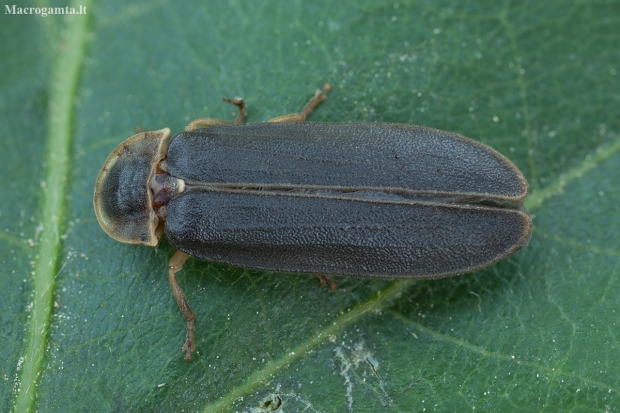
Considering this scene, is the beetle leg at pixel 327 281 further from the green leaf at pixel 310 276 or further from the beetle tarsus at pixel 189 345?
the beetle tarsus at pixel 189 345

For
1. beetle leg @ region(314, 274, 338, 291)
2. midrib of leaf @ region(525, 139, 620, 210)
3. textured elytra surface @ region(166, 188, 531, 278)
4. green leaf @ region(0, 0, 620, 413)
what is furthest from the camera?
midrib of leaf @ region(525, 139, 620, 210)

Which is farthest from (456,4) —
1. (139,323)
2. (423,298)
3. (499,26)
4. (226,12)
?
(139,323)

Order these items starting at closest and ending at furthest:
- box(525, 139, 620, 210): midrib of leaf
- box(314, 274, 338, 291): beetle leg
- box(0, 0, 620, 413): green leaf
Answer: box(0, 0, 620, 413): green leaf < box(314, 274, 338, 291): beetle leg < box(525, 139, 620, 210): midrib of leaf

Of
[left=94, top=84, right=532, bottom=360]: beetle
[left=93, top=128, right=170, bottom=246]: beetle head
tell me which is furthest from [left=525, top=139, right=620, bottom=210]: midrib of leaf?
[left=93, top=128, right=170, bottom=246]: beetle head

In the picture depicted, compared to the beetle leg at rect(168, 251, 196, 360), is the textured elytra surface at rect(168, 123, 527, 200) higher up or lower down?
higher up

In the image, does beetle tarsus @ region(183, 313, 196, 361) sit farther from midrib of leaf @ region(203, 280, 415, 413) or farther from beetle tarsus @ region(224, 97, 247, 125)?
beetle tarsus @ region(224, 97, 247, 125)

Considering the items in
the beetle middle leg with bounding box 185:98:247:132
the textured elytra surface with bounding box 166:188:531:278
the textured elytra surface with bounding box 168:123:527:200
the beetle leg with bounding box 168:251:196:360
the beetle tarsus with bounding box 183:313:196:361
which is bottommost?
the beetle tarsus with bounding box 183:313:196:361

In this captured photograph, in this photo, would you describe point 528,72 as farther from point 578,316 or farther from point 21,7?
point 21,7
